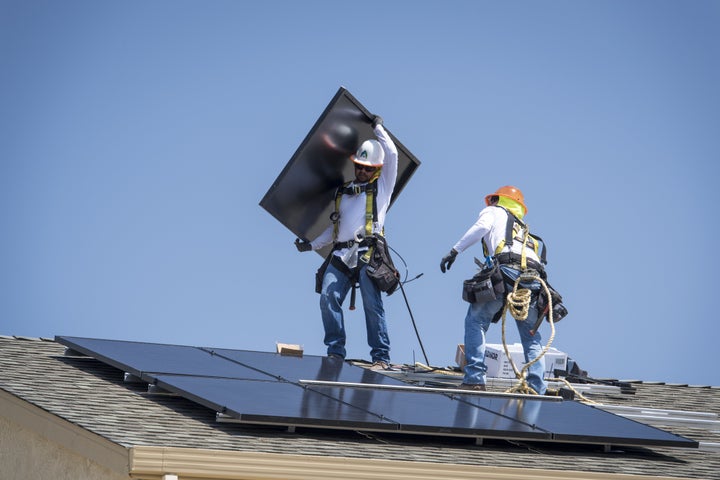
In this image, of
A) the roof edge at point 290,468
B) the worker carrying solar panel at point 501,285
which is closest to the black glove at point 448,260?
the worker carrying solar panel at point 501,285

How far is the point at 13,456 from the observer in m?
10.1

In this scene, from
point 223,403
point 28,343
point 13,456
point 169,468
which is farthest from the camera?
point 28,343

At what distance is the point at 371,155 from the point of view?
14289 millimetres

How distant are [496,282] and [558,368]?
94.5 inches

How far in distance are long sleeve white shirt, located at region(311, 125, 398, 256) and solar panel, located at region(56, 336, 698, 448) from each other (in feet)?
7.68

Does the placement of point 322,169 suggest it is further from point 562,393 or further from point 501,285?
point 562,393

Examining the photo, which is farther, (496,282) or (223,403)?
(496,282)

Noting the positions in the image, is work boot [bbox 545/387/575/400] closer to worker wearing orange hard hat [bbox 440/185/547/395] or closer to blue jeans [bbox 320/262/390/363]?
worker wearing orange hard hat [bbox 440/185/547/395]

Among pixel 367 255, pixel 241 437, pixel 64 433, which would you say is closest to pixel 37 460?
pixel 64 433

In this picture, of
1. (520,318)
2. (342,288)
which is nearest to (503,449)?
(520,318)

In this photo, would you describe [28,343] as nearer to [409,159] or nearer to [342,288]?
[342,288]

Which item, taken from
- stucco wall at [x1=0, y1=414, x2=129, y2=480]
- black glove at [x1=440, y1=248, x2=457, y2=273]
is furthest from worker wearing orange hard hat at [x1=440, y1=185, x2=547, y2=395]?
stucco wall at [x1=0, y1=414, x2=129, y2=480]

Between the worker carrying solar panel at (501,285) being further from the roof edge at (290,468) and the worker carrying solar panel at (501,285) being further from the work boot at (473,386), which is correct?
the roof edge at (290,468)

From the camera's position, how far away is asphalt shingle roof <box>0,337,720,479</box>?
28.9 ft
